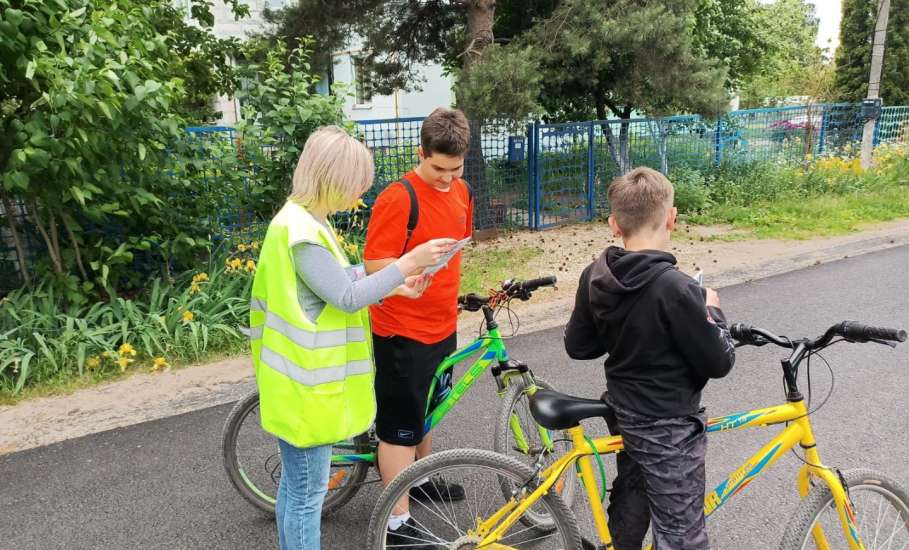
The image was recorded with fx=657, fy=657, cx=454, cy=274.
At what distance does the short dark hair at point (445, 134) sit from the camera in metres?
2.46

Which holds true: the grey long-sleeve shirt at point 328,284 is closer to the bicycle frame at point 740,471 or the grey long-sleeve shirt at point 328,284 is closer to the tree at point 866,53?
the bicycle frame at point 740,471

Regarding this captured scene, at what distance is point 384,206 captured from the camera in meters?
2.51

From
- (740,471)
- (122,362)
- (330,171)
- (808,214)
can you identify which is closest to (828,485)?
(740,471)

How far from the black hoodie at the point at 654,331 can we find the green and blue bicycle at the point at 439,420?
0.70m

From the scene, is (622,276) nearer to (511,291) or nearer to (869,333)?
(869,333)

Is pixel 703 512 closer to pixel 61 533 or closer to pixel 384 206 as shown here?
pixel 384 206

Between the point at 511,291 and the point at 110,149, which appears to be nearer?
the point at 511,291

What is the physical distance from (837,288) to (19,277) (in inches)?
301

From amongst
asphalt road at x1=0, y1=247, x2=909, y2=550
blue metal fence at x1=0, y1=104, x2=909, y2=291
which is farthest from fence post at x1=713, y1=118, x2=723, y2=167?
asphalt road at x1=0, y1=247, x2=909, y2=550

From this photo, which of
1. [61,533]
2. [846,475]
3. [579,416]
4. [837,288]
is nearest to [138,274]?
[61,533]

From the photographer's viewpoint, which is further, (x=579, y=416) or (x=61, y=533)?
(x=61, y=533)

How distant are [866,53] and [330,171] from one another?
26624 mm

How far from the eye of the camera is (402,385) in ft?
8.66

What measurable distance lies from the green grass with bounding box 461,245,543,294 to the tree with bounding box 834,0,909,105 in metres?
20.1
